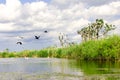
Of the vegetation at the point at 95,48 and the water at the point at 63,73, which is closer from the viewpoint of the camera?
the water at the point at 63,73

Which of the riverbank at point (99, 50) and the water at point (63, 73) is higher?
the riverbank at point (99, 50)

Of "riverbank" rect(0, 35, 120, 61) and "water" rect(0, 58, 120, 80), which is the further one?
"riverbank" rect(0, 35, 120, 61)

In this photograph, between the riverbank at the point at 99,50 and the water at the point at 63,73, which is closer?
the water at the point at 63,73

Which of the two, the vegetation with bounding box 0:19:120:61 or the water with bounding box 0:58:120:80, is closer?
the water with bounding box 0:58:120:80

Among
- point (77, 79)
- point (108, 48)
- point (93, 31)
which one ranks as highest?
point (93, 31)

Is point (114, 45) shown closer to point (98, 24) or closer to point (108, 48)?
point (108, 48)

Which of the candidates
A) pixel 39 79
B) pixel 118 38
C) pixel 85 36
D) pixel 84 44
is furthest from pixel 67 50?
pixel 39 79

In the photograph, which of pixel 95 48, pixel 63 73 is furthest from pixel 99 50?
pixel 63 73

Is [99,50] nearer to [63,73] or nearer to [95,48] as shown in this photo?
[95,48]

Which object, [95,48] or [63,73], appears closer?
[63,73]

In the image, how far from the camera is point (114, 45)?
11125 cm

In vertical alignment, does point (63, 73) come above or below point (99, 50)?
below

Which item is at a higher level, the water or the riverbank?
the riverbank

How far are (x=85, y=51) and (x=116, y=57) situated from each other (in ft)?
68.8
